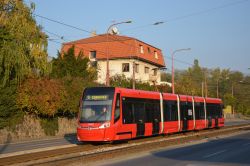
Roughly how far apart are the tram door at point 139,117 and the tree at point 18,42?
10.5 metres

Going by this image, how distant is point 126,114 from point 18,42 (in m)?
12.0

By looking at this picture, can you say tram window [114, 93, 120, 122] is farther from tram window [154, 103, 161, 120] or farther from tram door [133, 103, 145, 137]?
tram window [154, 103, 161, 120]

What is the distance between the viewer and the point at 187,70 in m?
157

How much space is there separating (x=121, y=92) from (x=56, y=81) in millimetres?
15670

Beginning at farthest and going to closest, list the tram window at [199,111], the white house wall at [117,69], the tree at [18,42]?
the white house wall at [117,69] < the tram window at [199,111] < the tree at [18,42]

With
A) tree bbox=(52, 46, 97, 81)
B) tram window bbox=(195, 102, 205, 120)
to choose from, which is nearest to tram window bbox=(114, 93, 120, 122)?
tram window bbox=(195, 102, 205, 120)

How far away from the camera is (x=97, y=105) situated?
23359 mm

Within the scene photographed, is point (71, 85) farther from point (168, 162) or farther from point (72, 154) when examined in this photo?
point (168, 162)

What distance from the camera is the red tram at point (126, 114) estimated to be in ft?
74.9

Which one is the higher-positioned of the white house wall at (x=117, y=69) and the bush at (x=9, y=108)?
the white house wall at (x=117, y=69)

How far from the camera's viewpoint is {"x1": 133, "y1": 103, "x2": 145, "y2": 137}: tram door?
25.6 m

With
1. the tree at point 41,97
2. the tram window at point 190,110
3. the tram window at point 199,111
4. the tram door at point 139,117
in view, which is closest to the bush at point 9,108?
the tree at point 41,97

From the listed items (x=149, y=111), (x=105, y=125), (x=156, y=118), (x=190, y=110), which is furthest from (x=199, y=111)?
(x=105, y=125)

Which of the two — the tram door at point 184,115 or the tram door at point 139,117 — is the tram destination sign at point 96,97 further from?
the tram door at point 184,115
